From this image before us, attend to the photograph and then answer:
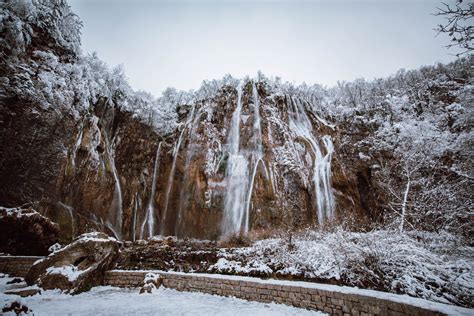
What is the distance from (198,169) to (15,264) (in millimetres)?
12063

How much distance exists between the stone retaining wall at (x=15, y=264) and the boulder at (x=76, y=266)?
2693mm

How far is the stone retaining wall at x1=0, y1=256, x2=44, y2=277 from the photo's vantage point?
9.66 m

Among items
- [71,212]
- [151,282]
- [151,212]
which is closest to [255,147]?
[151,212]

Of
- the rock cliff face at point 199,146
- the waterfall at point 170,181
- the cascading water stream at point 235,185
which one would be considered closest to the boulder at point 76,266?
the rock cliff face at point 199,146

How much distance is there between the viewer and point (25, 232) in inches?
413

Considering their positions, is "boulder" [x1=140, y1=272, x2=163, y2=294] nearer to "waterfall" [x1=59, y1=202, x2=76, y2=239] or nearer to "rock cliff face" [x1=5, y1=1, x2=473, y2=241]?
"rock cliff face" [x1=5, y1=1, x2=473, y2=241]

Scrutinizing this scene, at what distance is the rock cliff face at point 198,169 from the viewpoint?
1366cm

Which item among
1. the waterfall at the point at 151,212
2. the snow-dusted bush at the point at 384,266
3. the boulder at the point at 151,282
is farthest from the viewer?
Result: the waterfall at the point at 151,212

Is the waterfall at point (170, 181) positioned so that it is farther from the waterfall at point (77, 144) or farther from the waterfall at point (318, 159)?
the waterfall at point (318, 159)

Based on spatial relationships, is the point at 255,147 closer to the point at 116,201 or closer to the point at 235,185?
the point at 235,185

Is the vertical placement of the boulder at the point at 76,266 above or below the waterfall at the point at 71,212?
below

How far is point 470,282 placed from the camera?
473 centimetres

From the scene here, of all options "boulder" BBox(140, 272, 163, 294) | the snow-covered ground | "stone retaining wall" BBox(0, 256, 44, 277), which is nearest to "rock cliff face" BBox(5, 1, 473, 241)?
"stone retaining wall" BBox(0, 256, 44, 277)

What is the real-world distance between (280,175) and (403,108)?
48.0 feet
